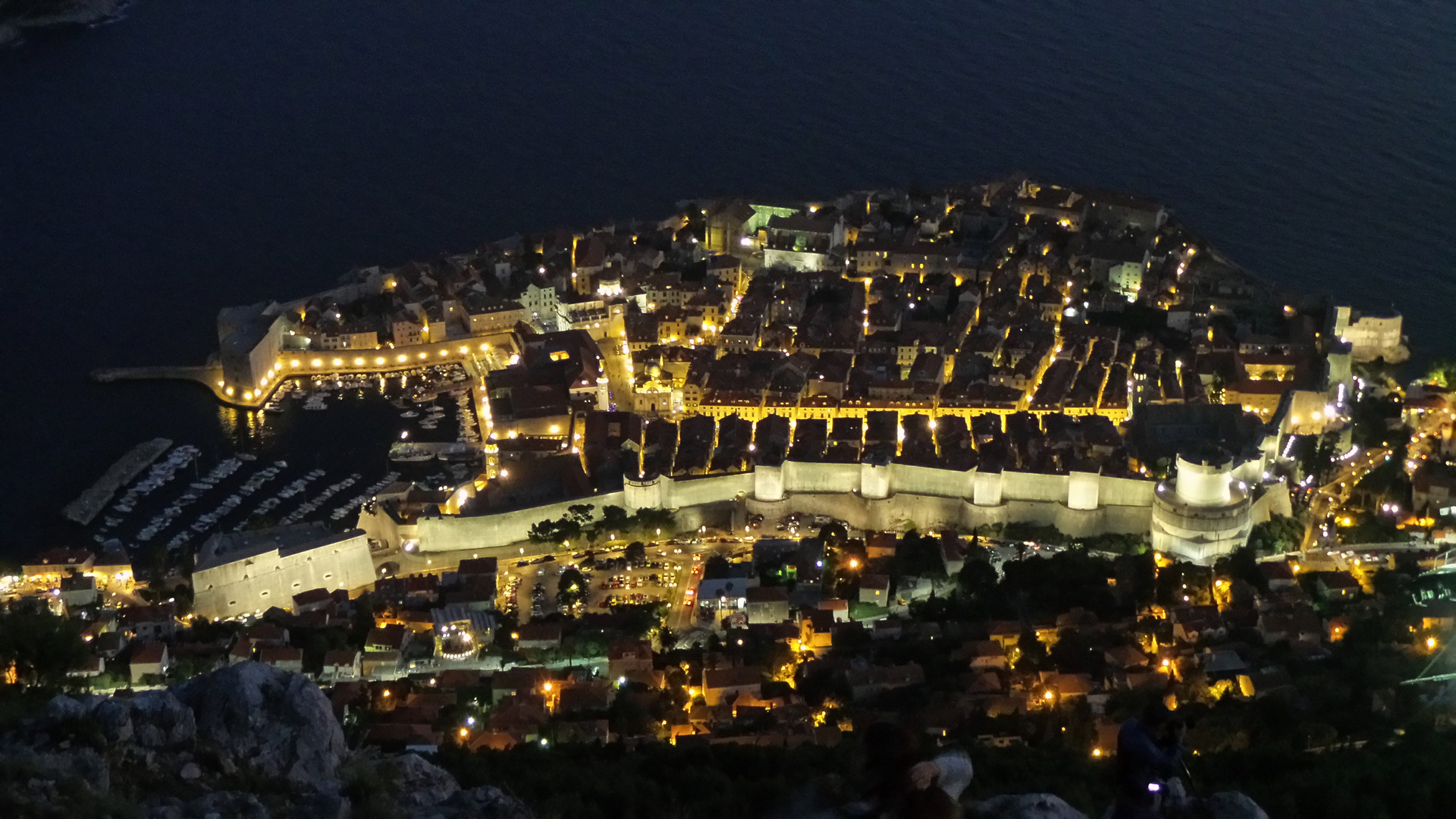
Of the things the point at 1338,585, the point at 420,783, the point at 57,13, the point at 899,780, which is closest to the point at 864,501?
the point at 1338,585

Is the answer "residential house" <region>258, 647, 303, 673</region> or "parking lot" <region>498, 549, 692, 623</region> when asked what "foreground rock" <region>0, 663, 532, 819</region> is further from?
"parking lot" <region>498, 549, 692, 623</region>

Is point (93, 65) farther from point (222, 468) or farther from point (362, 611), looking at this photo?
point (362, 611)

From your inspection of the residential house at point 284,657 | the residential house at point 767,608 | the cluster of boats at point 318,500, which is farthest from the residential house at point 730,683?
the cluster of boats at point 318,500

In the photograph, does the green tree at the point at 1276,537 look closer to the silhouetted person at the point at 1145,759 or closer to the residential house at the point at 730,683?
the residential house at the point at 730,683

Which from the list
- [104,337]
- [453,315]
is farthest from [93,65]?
[453,315]

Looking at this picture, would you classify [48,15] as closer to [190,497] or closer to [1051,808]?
[190,497]

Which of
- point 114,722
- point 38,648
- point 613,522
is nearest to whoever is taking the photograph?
point 114,722

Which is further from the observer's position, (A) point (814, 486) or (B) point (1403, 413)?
(B) point (1403, 413)
